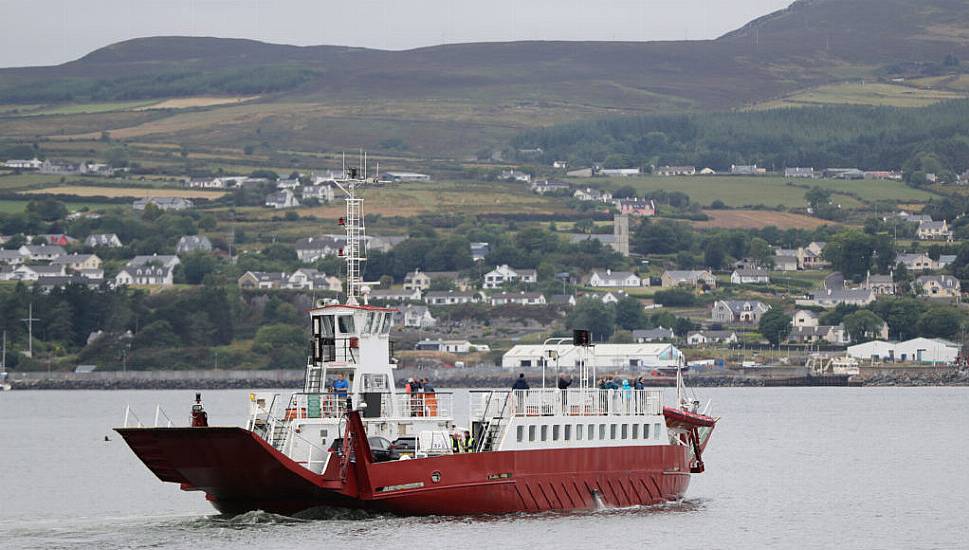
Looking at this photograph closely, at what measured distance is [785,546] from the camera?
4447cm

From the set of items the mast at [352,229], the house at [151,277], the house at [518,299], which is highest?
the mast at [352,229]

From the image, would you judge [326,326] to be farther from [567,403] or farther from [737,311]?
[737,311]

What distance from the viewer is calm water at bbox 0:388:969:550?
137 feet

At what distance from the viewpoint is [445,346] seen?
175 meters

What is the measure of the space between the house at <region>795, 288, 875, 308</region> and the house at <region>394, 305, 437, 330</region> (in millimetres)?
36809

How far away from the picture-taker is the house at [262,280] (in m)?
194

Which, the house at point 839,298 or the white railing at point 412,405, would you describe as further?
the house at point 839,298

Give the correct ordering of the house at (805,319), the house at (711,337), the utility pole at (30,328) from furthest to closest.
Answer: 1. the house at (805,319)
2. the house at (711,337)
3. the utility pole at (30,328)

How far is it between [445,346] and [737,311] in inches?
1201

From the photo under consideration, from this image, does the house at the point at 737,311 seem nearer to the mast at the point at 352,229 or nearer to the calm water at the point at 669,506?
the calm water at the point at 669,506

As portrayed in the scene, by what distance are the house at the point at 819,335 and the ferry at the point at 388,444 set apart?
433 ft

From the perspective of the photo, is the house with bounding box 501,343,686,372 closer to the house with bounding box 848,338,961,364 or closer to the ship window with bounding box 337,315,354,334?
the house with bounding box 848,338,961,364

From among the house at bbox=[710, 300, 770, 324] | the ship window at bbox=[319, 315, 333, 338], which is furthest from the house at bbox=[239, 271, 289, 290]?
the ship window at bbox=[319, 315, 333, 338]

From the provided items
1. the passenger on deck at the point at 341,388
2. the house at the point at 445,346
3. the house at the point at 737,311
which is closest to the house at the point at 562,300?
the house at the point at 737,311
